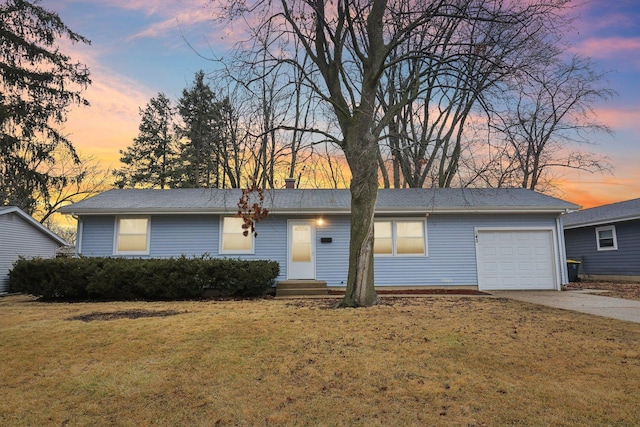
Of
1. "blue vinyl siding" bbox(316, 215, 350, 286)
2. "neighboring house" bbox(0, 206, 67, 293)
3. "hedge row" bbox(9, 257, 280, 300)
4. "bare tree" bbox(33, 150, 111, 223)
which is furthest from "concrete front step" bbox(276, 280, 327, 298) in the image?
"bare tree" bbox(33, 150, 111, 223)

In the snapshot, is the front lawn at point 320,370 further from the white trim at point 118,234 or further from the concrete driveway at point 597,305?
the white trim at point 118,234

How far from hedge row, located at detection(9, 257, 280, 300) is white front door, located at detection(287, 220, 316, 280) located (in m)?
1.54

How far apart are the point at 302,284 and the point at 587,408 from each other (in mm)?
9059

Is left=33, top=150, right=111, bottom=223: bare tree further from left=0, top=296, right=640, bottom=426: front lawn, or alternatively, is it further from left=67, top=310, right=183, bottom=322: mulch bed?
left=0, top=296, right=640, bottom=426: front lawn

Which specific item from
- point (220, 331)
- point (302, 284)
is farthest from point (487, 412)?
point (302, 284)

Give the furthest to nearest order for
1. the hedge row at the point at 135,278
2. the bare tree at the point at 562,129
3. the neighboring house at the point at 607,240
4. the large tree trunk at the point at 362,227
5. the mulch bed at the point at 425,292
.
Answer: the bare tree at the point at 562,129 < the neighboring house at the point at 607,240 < the mulch bed at the point at 425,292 < the hedge row at the point at 135,278 < the large tree trunk at the point at 362,227

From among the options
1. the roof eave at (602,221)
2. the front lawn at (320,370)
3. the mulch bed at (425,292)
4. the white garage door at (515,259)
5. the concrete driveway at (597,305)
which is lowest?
the front lawn at (320,370)

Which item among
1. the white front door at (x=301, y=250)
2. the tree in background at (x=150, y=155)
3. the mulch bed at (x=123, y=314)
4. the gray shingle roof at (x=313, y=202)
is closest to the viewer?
the mulch bed at (x=123, y=314)

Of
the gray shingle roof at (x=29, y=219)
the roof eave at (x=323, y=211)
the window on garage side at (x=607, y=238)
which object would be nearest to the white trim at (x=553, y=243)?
the roof eave at (x=323, y=211)

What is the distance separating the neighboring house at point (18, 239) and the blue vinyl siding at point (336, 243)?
3885 mm

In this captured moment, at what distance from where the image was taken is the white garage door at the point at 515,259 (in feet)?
41.7

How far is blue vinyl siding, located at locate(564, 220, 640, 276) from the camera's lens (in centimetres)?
1589

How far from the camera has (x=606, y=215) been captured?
17.2m

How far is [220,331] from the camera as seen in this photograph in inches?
238
